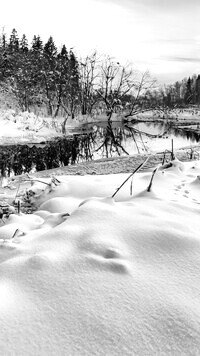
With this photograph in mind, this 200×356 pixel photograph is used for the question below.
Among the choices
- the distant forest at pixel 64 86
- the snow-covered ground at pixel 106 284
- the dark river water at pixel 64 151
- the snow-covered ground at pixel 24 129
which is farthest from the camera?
the distant forest at pixel 64 86

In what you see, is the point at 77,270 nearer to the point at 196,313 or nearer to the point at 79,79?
the point at 196,313

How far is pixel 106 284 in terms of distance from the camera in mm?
2119

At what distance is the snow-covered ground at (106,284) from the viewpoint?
66.3 inches

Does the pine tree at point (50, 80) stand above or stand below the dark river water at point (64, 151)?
above

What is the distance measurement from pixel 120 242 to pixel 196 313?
0.90m

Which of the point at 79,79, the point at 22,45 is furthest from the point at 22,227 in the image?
the point at 22,45

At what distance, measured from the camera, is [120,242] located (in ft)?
8.62

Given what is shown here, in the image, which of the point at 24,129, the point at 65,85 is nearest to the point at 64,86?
the point at 65,85

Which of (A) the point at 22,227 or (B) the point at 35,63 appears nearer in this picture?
(A) the point at 22,227

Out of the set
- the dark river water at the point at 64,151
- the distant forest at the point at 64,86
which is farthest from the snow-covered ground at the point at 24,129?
the distant forest at the point at 64,86

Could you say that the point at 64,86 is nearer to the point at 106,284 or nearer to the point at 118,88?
the point at 118,88

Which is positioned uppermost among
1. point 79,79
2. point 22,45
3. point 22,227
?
point 22,45

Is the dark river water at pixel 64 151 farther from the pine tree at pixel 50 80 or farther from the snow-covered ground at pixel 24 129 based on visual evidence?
the pine tree at pixel 50 80

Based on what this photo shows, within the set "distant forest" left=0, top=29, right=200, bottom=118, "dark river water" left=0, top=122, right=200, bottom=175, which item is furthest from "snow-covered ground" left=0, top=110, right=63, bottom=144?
"distant forest" left=0, top=29, right=200, bottom=118
